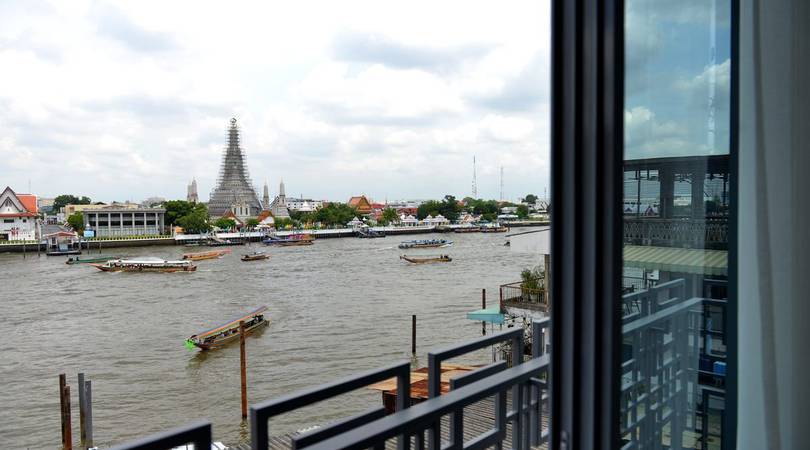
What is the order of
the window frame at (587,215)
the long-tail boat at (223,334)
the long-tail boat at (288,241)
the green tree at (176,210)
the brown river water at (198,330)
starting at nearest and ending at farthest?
the window frame at (587,215) < the brown river water at (198,330) < the long-tail boat at (223,334) < the long-tail boat at (288,241) < the green tree at (176,210)

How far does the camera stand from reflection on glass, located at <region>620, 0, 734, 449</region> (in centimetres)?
59

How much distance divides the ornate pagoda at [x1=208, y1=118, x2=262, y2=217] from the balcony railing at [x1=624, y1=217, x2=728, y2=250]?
4944 cm

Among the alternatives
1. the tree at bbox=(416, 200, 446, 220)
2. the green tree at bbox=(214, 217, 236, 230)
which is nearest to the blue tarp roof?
the green tree at bbox=(214, 217, 236, 230)

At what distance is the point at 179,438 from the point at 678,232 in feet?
2.05

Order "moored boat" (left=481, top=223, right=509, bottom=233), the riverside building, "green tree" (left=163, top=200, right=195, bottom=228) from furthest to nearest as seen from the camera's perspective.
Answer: "moored boat" (left=481, top=223, right=509, bottom=233) → "green tree" (left=163, top=200, right=195, bottom=228) → the riverside building

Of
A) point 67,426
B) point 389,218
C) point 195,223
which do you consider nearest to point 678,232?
point 67,426

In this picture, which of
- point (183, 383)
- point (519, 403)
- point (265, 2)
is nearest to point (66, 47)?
point (183, 383)

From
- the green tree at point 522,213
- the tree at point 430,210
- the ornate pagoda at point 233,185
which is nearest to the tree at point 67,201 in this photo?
the ornate pagoda at point 233,185

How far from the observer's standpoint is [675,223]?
62 cm

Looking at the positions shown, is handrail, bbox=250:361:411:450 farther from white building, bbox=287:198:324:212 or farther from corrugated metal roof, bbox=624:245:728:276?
white building, bbox=287:198:324:212

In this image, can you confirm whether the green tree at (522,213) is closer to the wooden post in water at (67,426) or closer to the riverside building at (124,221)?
the riverside building at (124,221)

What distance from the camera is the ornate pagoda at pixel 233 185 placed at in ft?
158

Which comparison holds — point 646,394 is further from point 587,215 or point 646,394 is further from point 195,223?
point 195,223

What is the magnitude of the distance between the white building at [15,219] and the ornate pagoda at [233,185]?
17.6 m
